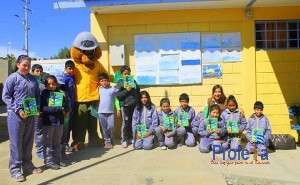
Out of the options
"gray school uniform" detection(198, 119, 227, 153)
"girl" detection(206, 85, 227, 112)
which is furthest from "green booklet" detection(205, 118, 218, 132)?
"girl" detection(206, 85, 227, 112)

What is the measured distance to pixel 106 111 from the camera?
7.14 m

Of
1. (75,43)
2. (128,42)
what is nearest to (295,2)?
(128,42)

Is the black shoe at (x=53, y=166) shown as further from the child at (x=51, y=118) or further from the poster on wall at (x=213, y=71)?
the poster on wall at (x=213, y=71)

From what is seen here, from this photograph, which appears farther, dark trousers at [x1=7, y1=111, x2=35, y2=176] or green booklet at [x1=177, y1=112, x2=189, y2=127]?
green booklet at [x1=177, y1=112, x2=189, y2=127]

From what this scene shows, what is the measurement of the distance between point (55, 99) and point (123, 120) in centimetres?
216

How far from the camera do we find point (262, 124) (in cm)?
673

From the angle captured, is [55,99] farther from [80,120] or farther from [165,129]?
[165,129]

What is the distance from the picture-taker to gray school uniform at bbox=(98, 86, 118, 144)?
716 centimetres

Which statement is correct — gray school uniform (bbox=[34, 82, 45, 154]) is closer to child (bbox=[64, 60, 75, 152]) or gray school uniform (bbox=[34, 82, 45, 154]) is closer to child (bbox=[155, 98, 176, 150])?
child (bbox=[64, 60, 75, 152])

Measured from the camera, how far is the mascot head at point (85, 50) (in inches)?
283

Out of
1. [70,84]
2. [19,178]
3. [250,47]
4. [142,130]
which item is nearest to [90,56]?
[70,84]

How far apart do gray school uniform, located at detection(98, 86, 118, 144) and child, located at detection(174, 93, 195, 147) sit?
4.47ft

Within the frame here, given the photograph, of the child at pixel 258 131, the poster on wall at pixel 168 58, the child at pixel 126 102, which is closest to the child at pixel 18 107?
the child at pixel 126 102

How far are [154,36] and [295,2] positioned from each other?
3.15m
